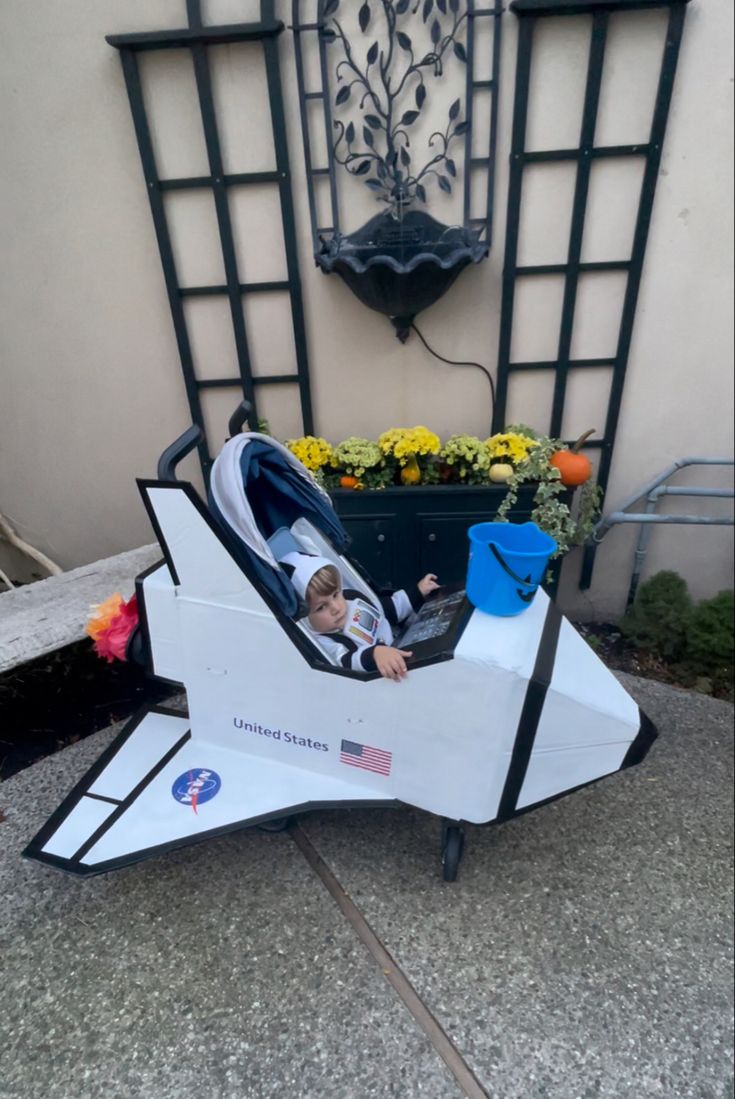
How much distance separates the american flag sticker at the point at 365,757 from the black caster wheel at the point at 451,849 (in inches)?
12.4

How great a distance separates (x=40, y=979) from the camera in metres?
1.66

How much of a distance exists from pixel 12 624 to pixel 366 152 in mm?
2607

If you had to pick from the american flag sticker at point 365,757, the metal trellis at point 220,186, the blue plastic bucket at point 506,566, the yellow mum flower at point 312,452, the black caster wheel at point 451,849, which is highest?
the metal trellis at point 220,186

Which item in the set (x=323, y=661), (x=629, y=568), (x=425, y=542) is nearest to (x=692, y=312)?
(x=629, y=568)

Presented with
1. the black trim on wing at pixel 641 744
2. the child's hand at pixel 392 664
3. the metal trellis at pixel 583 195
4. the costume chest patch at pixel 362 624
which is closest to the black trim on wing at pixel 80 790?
the costume chest patch at pixel 362 624

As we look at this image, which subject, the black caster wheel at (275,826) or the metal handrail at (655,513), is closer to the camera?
the black caster wheel at (275,826)

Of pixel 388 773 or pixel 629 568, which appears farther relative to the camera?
pixel 629 568

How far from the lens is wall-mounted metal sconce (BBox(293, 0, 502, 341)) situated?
2.51 m

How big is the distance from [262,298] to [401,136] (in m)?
0.97

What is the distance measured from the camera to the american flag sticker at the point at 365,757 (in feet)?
5.75

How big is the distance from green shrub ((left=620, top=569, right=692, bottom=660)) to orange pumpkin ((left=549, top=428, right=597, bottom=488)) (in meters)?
0.79

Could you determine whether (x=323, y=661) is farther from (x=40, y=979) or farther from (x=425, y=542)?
(x=425, y=542)

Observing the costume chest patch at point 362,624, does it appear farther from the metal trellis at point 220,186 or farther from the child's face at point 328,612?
the metal trellis at point 220,186

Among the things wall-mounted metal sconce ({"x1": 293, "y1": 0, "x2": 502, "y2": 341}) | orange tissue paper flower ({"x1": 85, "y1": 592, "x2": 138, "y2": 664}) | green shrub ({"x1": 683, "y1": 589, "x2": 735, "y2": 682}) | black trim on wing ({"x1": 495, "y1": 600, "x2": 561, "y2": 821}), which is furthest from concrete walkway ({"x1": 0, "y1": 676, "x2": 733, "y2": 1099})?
wall-mounted metal sconce ({"x1": 293, "y1": 0, "x2": 502, "y2": 341})
